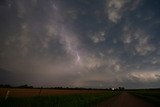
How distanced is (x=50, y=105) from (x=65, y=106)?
2006 millimetres

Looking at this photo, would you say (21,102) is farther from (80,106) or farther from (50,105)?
(80,106)

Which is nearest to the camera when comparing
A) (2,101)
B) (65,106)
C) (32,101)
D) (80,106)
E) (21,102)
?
(2,101)

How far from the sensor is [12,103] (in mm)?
15641

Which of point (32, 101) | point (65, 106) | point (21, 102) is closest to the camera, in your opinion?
point (21, 102)

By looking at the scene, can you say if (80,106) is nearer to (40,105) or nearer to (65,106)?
(65,106)

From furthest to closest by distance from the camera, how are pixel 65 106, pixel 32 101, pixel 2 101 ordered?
pixel 65 106 → pixel 32 101 → pixel 2 101

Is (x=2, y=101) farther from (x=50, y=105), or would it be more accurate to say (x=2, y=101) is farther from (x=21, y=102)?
(x=50, y=105)

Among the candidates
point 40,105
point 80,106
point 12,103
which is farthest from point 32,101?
point 80,106

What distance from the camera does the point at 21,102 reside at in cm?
1669

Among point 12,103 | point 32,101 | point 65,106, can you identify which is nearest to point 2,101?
point 12,103

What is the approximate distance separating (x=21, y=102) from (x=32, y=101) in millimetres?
1579

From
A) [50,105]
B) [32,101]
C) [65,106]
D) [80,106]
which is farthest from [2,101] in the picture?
[80,106]

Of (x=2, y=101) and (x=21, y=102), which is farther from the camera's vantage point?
(x=21, y=102)

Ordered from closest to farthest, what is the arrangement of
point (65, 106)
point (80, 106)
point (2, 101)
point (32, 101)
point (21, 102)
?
point (2, 101)
point (21, 102)
point (32, 101)
point (65, 106)
point (80, 106)
